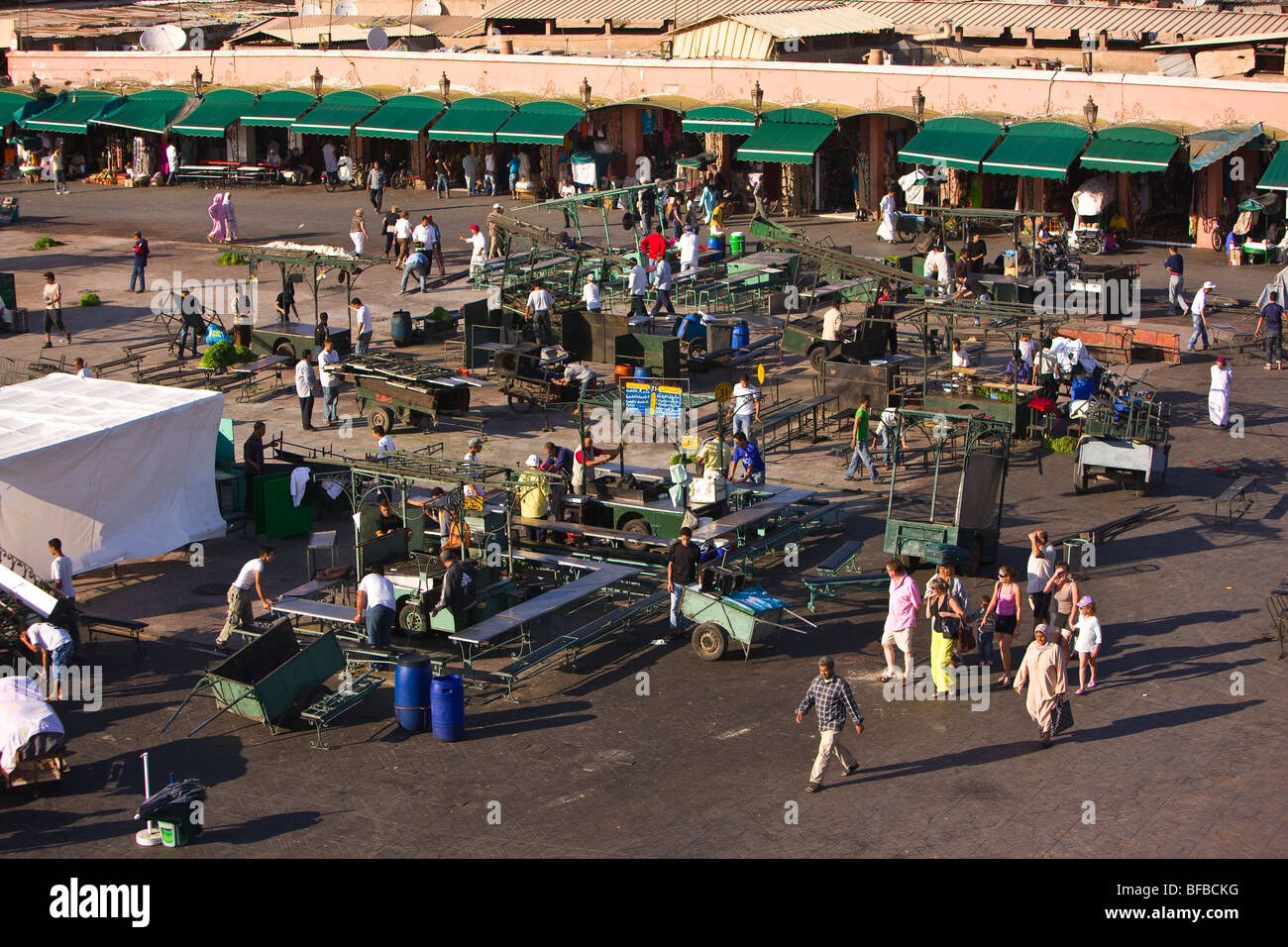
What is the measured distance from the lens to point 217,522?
22.0m

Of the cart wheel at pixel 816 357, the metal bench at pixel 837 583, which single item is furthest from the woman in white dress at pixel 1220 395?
the metal bench at pixel 837 583

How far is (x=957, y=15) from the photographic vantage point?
53.9m

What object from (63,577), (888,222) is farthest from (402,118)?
(63,577)

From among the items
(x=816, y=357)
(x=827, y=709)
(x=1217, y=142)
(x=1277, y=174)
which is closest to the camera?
(x=827, y=709)

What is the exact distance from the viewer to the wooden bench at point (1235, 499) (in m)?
22.1

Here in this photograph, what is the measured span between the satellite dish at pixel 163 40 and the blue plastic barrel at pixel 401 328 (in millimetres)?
30604

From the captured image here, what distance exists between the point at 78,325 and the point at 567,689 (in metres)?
21.9

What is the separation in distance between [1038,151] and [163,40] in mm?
34104

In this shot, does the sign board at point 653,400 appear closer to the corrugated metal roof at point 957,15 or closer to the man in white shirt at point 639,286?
the man in white shirt at point 639,286

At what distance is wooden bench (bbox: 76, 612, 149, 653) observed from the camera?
18.1 meters

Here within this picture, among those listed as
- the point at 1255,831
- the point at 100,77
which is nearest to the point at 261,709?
the point at 1255,831

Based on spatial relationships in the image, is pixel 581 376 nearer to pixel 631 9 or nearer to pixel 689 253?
pixel 689 253

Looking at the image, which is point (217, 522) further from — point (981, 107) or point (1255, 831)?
point (981, 107)
